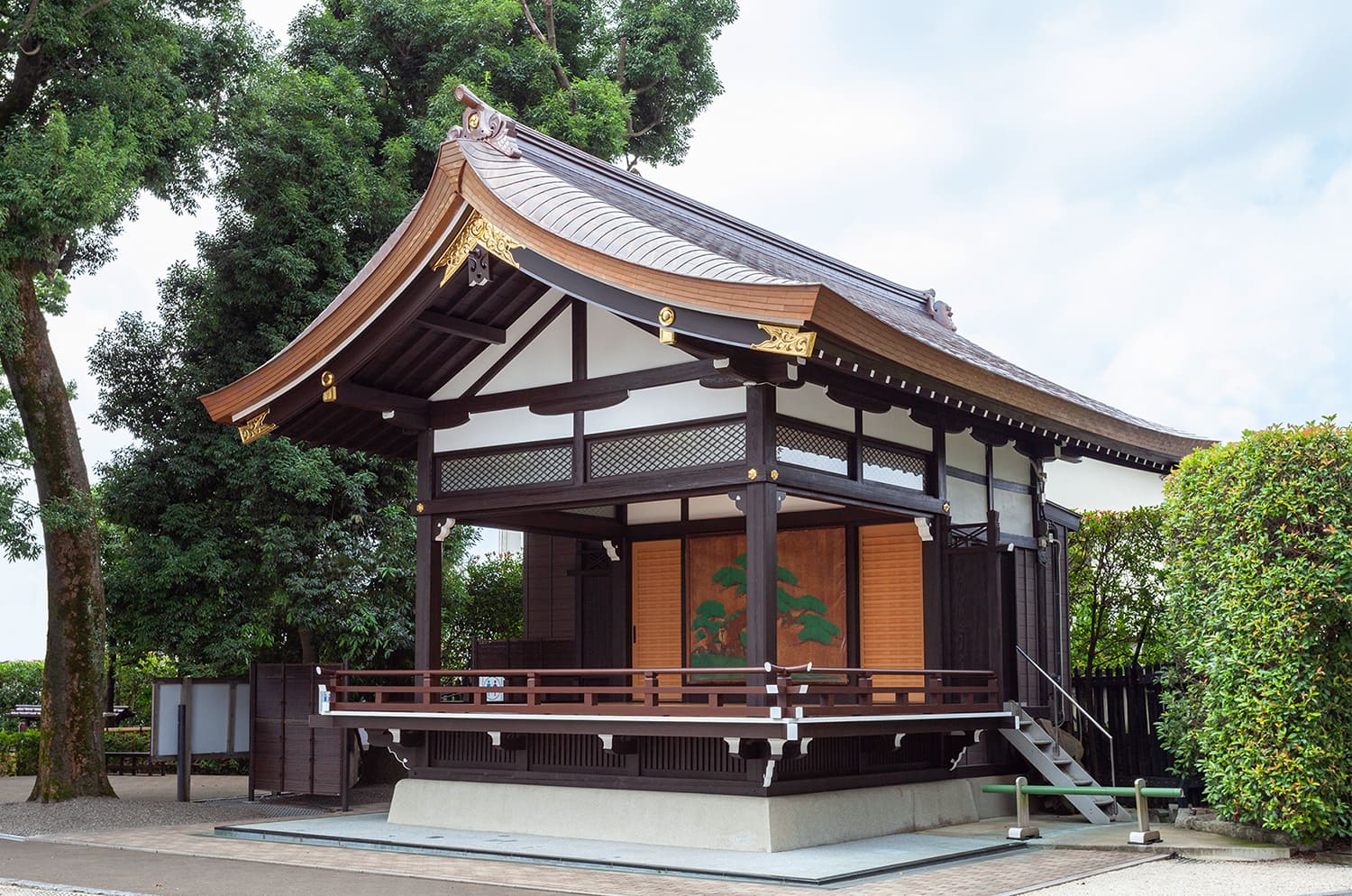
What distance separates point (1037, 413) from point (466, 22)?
1362cm

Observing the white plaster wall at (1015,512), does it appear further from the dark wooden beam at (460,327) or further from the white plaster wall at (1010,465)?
the dark wooden beam at (460,327)

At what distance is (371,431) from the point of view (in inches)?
535

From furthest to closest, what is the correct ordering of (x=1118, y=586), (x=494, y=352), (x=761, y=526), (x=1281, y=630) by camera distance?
(x=1118, y=586)
(x=494, y=352)
(x=761, y=526)
(x=1281, y=630)

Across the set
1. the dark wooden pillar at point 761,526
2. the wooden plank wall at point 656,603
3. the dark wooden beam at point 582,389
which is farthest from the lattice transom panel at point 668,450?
the wooden plank wall at point 656,603

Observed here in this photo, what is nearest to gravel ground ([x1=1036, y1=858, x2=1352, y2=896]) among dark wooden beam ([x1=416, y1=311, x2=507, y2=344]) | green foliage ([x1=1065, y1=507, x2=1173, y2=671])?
green foliage ([x1=1065, y1=507, x2=1173, y2=671])

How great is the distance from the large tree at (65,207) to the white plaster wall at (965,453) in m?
9.46

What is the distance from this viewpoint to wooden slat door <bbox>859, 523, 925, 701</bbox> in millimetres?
13188

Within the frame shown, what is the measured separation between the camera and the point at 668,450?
11.2 metres

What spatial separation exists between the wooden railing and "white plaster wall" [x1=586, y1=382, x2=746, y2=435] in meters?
2.18

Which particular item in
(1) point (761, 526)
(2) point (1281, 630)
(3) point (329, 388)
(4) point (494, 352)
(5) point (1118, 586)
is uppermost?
(4) point (494, 352)

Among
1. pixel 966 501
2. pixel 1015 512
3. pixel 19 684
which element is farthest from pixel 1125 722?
pixel 19 684

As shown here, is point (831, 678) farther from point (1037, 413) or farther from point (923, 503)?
point (1037, 413)

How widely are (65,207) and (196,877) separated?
8.01m

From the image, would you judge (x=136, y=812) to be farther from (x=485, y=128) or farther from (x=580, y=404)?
(x=485, y=128)
